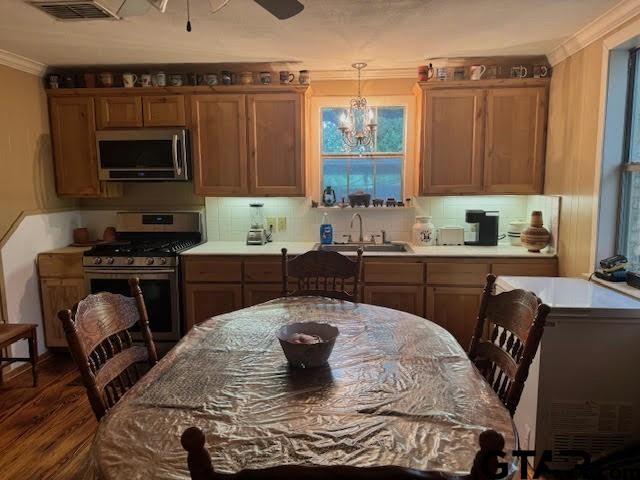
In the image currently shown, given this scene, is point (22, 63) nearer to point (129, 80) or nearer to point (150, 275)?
point (129, 80)

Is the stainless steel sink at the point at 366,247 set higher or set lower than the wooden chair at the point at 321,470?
lower

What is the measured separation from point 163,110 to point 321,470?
3546 mm

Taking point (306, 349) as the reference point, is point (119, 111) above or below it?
above

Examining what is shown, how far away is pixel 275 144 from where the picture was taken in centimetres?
364

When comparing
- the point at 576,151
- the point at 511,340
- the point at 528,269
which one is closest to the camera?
the point at 511,340

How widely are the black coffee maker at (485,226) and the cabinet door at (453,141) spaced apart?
224 millimetres

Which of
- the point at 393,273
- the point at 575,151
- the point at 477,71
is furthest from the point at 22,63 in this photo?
the point at 575,151

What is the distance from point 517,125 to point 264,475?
3.48m

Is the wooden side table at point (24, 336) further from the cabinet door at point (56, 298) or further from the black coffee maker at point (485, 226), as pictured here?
the black coffee maker at point (485, 226)

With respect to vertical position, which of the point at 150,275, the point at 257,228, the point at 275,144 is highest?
the point at 275,144

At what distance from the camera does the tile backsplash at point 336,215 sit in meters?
3.87

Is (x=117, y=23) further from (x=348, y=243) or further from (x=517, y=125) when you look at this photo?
(x=517, y=125)

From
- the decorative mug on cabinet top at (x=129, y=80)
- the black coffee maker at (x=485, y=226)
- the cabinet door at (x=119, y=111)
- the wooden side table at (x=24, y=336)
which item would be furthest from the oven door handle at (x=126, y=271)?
the black coffee maker at (x=485, y=226)

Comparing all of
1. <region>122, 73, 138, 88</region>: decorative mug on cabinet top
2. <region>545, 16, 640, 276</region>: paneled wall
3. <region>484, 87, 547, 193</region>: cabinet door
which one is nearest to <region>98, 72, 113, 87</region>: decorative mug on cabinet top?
<region>122, 73, 138, 88</region>: decorative mug on cabinet top
